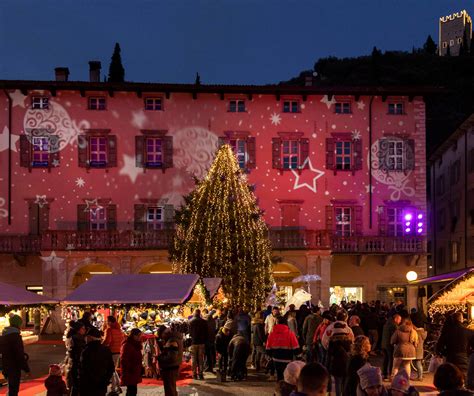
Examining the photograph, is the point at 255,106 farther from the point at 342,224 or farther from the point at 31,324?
the point at 31,324

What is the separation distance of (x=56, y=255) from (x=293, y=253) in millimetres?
10560

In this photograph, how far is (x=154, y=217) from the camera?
41.2 m

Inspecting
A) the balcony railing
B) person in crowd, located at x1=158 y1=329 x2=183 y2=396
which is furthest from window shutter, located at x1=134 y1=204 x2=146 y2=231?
person in crowd, located at x1=158 y1=329 x2=183 y2=396

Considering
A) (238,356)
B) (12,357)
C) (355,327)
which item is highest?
(355,327)

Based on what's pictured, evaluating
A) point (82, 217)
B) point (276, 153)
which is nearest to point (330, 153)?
point (276, 153)

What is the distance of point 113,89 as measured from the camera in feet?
134

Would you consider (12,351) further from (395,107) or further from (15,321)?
(395,107)

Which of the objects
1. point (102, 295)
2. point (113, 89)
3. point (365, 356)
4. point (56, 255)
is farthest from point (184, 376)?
point (113, 89)

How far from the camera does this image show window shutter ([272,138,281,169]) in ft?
137

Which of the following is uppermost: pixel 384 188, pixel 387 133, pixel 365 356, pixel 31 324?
pixel 387 133

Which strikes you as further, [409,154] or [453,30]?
[453,30]

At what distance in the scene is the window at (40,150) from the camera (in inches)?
1607

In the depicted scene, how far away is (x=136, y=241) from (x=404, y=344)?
23758 millimetres

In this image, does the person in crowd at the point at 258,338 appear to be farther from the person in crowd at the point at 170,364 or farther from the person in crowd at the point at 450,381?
the person in crowd at the point at 450,381
